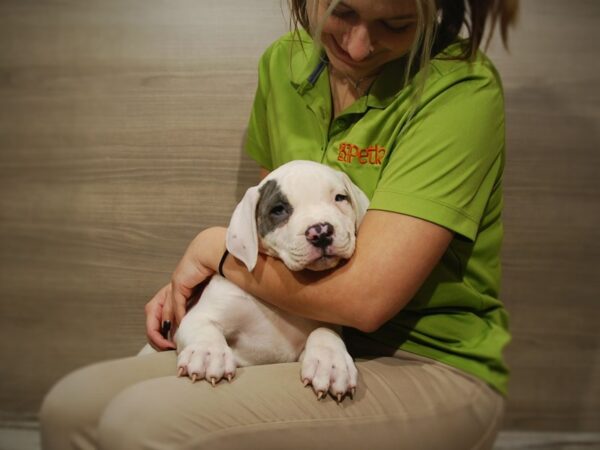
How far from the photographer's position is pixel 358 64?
115cm

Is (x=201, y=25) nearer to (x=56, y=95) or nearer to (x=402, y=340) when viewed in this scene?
(x=56, y=95)

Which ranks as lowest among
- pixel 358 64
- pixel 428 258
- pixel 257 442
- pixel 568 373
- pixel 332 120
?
pixel 568 373

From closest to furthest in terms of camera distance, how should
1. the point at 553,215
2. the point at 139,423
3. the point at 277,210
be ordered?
the point at 139,423 → the point at 277,210 → the point at 553,215

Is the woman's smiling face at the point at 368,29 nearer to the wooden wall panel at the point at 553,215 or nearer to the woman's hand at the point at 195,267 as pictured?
the woman's hand at the point at 195,267

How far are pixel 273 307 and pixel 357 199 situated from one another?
0.26m

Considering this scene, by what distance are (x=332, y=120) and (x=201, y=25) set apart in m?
0.44

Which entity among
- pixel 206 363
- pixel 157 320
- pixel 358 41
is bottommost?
pixel 157 320

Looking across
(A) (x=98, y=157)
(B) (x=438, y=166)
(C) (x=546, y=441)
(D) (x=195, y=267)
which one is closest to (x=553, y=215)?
(C) (x=546, y=441)

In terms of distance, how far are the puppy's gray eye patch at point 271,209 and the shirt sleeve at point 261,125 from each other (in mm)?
340

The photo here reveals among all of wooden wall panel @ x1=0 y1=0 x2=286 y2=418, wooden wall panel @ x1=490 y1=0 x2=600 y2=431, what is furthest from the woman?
wooden wall panel @ x1=490 y1=0 x2=600 y2=431

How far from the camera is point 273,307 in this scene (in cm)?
119

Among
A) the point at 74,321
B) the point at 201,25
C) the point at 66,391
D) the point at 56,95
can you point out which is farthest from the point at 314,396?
the point at 201,25

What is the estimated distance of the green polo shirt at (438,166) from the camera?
40.7 inches

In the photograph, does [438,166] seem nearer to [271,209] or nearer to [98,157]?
[271,209]
